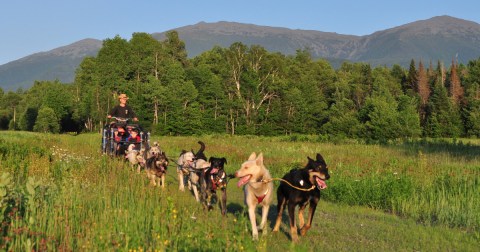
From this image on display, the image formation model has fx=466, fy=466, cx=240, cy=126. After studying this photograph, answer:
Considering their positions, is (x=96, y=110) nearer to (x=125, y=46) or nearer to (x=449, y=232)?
(x=125, y=46)

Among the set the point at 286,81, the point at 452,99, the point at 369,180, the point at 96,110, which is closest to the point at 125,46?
the point at 96,110

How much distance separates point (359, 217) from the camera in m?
9.81

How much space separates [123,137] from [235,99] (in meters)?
54.6

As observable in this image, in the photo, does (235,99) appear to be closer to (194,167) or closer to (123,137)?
(123,137)

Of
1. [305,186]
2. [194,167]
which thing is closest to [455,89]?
[194,167]

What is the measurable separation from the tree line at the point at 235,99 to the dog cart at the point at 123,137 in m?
46.3

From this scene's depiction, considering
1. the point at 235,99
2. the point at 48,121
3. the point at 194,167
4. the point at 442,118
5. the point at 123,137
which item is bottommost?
the point at 48,121

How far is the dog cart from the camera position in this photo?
15117 millimetres

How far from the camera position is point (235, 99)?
6956cm

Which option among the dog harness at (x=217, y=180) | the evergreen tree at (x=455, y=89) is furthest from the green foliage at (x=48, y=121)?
the evergreen tree at (x=455, y=89)

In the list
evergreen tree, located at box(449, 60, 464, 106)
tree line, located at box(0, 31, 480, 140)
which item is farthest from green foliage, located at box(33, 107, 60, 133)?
evergreen tree, located at box(449, 60, 464, 106)

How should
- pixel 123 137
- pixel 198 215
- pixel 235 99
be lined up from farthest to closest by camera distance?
pixel 235 99
pixel 123 137
pixel 198 215

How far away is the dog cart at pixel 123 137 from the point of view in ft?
49.6

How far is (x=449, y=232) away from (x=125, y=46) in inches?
2583
